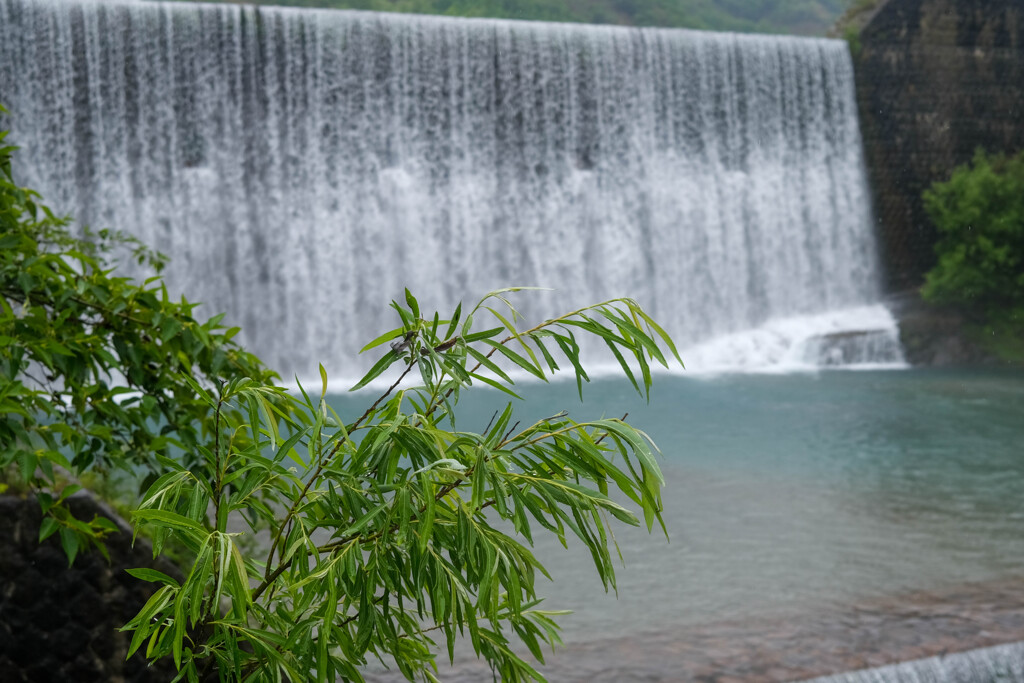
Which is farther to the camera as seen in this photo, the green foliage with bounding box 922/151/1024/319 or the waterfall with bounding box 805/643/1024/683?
the green foliage with bounding box 922/151/1024/319

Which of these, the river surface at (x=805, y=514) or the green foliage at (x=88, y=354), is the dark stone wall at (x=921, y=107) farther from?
the green foliage at (x=88, y=354)

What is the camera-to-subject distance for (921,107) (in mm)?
16250

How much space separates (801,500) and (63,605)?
16.1 feet

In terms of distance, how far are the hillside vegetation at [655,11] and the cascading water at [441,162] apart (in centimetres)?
996

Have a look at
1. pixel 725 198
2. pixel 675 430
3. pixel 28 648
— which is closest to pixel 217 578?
pixel 28 648

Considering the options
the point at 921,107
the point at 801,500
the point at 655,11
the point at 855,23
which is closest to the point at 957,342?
the point at 921,107

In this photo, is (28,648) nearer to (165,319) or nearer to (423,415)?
(165,319)

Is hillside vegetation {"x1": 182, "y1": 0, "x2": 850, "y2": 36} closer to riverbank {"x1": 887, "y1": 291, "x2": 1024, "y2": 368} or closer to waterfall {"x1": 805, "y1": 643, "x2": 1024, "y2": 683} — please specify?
riverbank {"x1": 887, "y1": 291, "x2": 1024, "y2": 368}

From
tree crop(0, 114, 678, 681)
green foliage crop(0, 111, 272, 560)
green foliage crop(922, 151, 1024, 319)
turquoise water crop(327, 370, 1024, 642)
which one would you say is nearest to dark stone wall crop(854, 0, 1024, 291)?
green foliage crop(922, 151, 1024, 319)

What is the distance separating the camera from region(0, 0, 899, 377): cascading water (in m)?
12.9

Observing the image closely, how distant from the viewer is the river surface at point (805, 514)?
452 cm

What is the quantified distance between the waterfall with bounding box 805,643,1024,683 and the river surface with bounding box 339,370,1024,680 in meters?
0.15

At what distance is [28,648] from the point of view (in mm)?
2820

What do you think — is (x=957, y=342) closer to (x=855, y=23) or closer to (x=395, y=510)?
(x=855, y=23)
